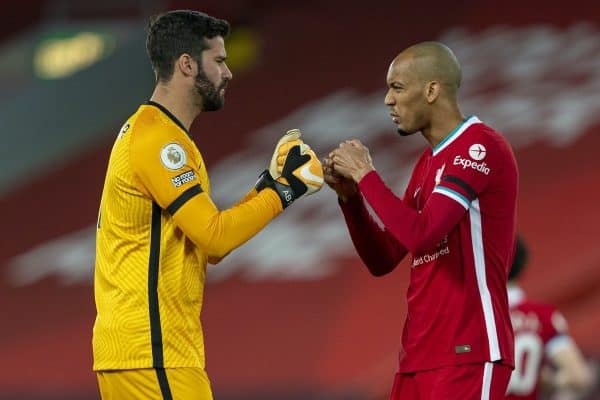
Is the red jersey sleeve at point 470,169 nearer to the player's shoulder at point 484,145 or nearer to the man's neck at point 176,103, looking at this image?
the player's shoulder at point 484,145


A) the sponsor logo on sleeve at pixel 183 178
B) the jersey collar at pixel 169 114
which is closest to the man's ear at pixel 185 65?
the jersey collar at pixel 169 114

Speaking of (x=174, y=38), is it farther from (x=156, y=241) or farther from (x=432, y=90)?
(x=432, y=90)

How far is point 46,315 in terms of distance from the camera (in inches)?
400

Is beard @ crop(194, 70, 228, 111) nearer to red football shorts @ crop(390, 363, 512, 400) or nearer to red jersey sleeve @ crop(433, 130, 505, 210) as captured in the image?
red jersey sleeve @ crop(433, 130, 505, 210)

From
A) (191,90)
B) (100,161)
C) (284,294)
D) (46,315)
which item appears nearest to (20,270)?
(46,315)

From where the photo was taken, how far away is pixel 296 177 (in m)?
4.25

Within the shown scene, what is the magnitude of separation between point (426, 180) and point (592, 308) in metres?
4.47

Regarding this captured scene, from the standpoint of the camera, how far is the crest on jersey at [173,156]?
403 centimetres

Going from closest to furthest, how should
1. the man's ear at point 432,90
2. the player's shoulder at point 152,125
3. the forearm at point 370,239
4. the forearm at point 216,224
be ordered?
the forearm at point 216,224
the player's shoulder at point 152,125
the man's ear at point 432,90
the forearm at point 370,239

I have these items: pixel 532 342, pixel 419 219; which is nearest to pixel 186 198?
pixel 419 219

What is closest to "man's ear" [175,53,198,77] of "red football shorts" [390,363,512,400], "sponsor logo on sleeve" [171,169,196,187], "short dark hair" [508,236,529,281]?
"sponsor logo on sleeve" [171,169,196,187]

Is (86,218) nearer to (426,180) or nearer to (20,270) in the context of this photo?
(20,270)

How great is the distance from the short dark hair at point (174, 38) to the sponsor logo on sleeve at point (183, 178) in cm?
40

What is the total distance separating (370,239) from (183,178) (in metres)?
0.94
